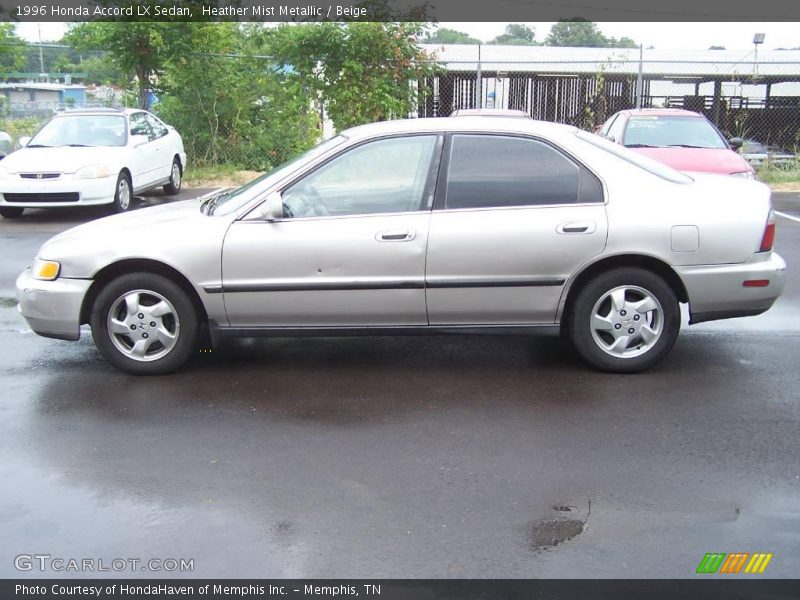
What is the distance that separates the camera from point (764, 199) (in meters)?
5.84

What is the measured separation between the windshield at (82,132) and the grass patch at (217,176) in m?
2.79

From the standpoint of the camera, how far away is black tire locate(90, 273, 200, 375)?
224 inches

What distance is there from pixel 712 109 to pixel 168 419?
63.1 feet

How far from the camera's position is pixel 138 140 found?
45.1 ft

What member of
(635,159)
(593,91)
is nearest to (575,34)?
(593,91)

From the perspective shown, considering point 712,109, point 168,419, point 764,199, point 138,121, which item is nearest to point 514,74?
point 712,109

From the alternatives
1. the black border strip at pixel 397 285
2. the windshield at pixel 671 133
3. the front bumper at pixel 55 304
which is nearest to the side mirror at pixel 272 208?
the black border strip at pixel 397 285

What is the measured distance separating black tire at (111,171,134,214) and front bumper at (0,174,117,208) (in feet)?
1.23

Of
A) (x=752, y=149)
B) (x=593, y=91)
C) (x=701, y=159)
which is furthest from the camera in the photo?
(x=593, y=91)

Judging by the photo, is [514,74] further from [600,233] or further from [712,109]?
[600,233]

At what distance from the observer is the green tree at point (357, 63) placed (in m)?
15.9

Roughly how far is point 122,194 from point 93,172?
2.14 feet

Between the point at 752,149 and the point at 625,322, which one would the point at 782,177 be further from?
the point at 625,322

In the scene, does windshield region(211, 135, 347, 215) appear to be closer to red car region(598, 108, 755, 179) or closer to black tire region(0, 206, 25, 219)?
red car region(598, 108, 755, 179)
